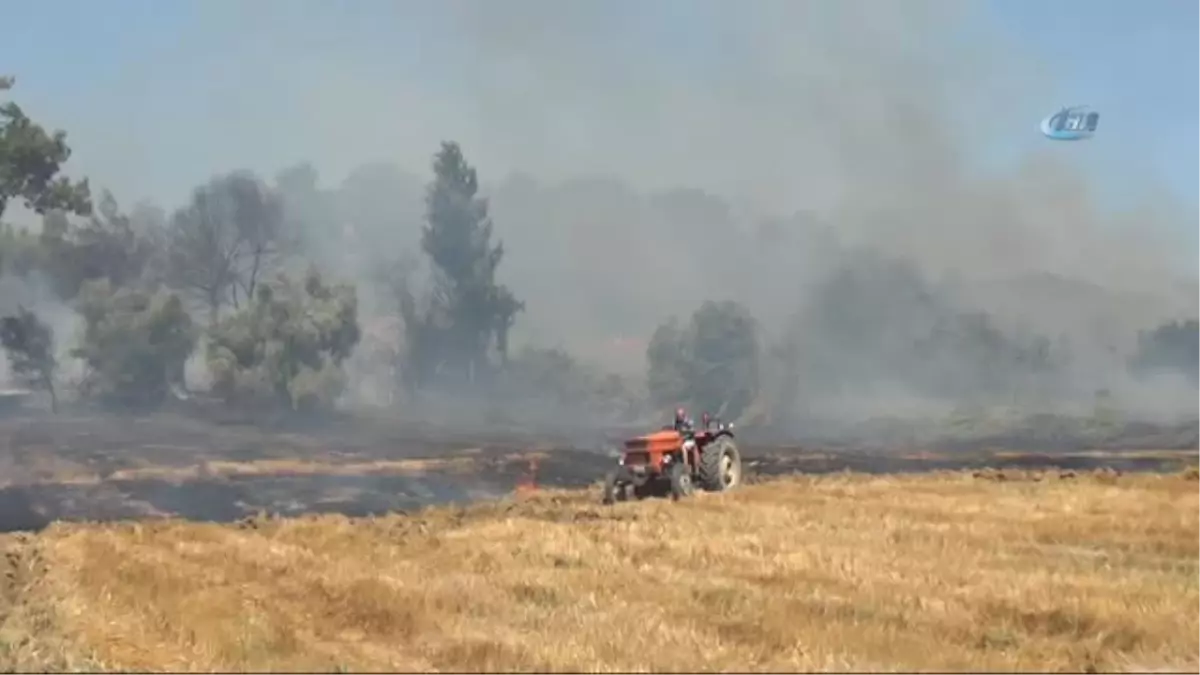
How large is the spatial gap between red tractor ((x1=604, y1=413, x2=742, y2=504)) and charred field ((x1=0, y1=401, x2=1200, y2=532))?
6912 mm

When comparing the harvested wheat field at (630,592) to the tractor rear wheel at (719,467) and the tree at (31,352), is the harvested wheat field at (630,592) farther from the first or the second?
the tree at (31,352)

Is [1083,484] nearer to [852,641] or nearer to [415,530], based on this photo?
[415,530]

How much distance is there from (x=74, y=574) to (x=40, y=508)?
75.0 feet

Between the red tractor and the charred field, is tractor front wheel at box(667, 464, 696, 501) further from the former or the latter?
the charred field

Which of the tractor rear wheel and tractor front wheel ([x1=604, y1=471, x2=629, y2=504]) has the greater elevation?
the tractor rear wheel

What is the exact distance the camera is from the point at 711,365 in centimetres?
10350

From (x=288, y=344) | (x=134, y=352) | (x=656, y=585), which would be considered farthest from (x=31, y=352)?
(x=656, y=585)

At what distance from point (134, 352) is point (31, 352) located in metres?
6.96

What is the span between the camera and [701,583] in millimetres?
16266

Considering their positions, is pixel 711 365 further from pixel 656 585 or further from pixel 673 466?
pixel 656 585

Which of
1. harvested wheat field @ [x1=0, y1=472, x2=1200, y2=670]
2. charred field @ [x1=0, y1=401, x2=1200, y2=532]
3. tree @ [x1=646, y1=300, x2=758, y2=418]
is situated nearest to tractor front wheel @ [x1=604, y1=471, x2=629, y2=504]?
harvested wheat field @ [x1=0, y1=472, x2=1200, y2=670]

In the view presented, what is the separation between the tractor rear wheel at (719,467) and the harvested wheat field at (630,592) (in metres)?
6.17

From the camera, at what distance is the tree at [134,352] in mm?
77562

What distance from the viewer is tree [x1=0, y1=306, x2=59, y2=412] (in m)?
78.3
